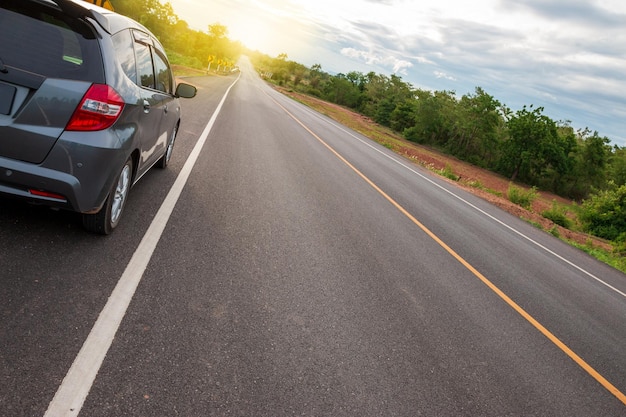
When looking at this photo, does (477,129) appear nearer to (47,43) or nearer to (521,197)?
(521,197)

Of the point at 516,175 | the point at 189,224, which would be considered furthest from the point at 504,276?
the point at 516,175

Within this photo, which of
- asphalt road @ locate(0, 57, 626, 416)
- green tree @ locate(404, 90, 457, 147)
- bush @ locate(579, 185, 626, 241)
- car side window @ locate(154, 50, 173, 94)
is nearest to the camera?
asphalt road @ locate(0, 57, 626, 416)

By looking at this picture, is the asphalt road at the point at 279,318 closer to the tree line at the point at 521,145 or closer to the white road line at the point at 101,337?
the white road line at the point at 101,337

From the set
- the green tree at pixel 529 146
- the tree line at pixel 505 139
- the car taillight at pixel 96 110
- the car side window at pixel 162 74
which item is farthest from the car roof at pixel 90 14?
the green tree at pixel 529 146

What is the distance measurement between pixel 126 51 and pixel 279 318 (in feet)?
9.59

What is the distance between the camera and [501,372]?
3.68 metres

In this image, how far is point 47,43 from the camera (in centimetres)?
313

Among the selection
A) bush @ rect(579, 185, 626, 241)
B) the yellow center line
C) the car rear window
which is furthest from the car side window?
bush @ rect(579, 185, 626, 241)

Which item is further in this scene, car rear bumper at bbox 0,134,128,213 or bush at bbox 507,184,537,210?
bush at bbox 507,184,537,210

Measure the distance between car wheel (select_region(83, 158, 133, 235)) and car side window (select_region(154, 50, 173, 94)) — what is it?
150 centimetres

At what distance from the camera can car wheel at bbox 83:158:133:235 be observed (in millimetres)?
3717

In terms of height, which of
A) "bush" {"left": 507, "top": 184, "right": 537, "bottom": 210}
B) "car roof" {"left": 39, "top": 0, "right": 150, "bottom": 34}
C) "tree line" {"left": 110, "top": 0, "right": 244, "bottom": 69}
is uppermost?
"tree line" {"left": 110, "top": 0, "right": 244, "bottom": 69}

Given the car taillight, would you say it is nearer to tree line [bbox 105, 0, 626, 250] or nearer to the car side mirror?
the car side mirror

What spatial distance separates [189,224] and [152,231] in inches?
21.3
